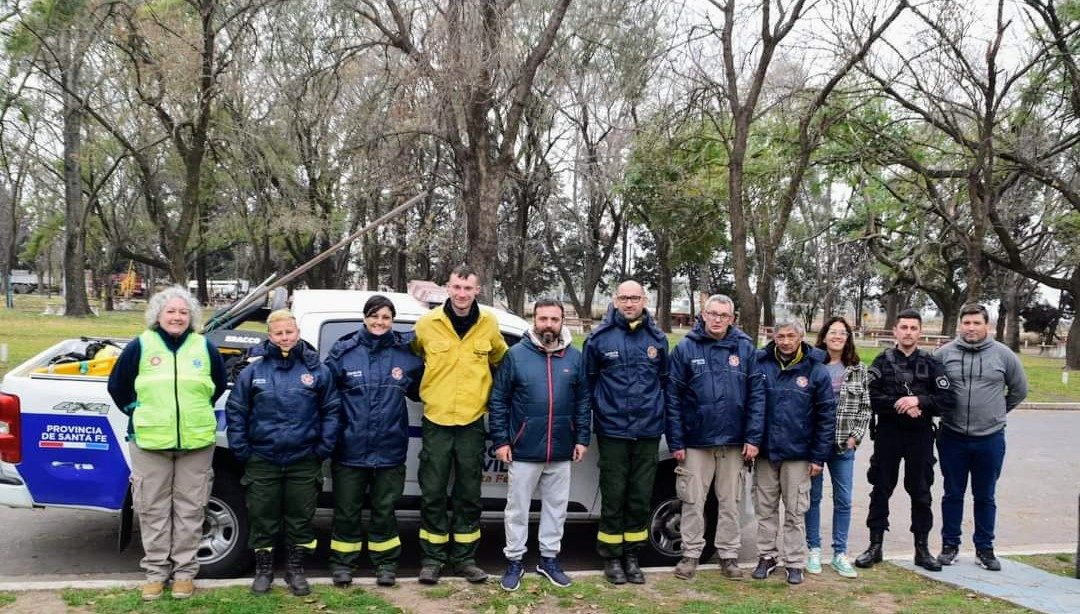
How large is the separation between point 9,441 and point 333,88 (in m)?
10.7

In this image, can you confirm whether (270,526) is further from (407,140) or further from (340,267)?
(340,267)

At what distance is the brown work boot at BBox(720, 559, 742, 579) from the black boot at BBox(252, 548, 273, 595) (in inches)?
114

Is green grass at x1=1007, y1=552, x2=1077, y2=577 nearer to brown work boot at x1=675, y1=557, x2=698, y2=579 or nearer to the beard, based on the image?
brown work boot at x1=675, y1=557, x2=698, y2=579

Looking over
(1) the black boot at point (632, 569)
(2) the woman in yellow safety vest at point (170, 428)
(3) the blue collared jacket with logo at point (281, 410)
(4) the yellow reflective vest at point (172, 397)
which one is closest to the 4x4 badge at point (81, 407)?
(2) the woman in yellow safety vest at point (170, 428)

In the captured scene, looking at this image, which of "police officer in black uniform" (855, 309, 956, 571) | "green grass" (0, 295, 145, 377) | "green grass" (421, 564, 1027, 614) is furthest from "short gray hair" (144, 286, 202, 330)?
"green grass" (0, 295, 145, 377)

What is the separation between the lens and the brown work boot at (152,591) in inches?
173

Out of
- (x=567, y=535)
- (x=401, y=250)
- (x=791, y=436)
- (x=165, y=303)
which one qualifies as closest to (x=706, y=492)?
(x=791, y=436)

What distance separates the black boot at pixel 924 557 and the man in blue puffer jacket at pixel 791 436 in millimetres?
979

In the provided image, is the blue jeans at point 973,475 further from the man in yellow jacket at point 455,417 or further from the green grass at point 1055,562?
the man in yellow jacket at point 455,417

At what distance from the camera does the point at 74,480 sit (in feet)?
15.5

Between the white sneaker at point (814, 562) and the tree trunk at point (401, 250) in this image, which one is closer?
the white sneaker at point (814, 562)

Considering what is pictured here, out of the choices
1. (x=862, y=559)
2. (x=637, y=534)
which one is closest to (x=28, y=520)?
(x=637, y=534)

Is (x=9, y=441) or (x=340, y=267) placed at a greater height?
(x=340, y=267)

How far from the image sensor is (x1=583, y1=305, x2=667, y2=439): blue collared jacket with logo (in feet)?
16.3
